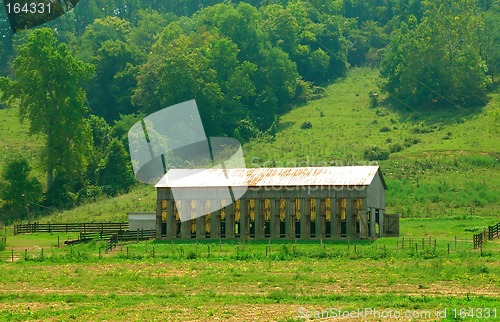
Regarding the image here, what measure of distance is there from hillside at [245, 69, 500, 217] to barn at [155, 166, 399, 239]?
12.4 m

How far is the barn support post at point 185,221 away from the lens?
235 feet

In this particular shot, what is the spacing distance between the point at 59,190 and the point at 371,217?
3831 centimetres

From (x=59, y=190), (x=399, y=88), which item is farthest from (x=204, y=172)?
(x=399, y=88)

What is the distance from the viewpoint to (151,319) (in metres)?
36.9

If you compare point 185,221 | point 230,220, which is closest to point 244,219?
point 230,220

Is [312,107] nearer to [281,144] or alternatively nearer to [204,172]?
[281,144]

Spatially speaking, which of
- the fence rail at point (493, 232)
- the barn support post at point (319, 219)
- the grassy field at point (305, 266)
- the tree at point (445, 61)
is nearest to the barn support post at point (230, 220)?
the grassy field at point (305, 266)

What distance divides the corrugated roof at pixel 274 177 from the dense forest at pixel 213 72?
24.6 metres

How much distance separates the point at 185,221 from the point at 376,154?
32617 mm

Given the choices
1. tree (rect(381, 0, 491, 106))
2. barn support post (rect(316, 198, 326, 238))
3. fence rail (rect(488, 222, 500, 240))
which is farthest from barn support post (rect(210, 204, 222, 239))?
tree (rect(381, 0, 491, 106))

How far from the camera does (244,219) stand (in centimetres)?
7050

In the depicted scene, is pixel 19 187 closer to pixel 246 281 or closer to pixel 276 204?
pixel 276 204

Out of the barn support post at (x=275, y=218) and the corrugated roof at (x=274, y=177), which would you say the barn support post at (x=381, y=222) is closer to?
the corrugated roof at (x=274, y=177)

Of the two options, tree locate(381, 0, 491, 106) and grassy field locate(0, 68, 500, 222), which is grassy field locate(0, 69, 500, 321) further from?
tree locate(381, 0, 491, 106)
